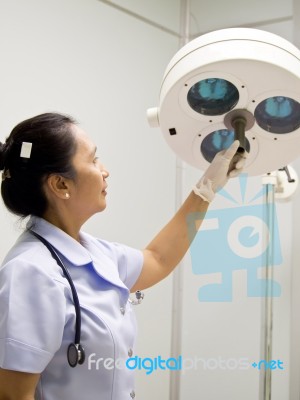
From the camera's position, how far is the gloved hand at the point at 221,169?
135 cm

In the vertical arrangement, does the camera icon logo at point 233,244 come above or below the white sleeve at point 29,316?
above

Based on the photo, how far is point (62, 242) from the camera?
1.23 metres

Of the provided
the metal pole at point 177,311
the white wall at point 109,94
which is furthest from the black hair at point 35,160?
the metal pole at point 177,311

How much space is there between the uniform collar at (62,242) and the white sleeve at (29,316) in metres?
0.13

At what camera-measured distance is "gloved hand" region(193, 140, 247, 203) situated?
53.0 inches

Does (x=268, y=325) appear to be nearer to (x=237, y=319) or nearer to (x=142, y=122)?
(x=237, y=319)

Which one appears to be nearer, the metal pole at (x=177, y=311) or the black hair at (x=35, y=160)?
the black hair at (x=35, y=160)

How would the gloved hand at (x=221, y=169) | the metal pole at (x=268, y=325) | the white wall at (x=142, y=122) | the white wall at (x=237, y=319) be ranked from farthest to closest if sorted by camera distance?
1. the white wall at (x=237, y=319)
2. the white wall at (x=142, y=122)
3. the metal pole at (x=268, y=325)
4. the gloved hand at (x=221, y=169)

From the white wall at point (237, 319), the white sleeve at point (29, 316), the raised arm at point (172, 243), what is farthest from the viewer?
the white wall at point (237, 319)

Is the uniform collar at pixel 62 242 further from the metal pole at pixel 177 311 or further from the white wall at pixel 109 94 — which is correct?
the metal pole at pixel 177 311

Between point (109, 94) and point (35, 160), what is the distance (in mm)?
1046

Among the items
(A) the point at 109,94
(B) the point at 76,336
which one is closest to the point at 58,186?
(B) the point at 76,336

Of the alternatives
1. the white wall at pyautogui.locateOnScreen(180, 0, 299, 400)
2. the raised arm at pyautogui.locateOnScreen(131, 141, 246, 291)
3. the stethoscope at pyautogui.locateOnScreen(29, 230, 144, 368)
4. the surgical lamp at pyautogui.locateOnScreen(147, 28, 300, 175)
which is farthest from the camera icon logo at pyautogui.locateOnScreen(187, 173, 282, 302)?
the stethoscope at pyautogui.locateOnScreen(29, 230, 144, 368)

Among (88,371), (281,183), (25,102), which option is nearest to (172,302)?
(281,183)
